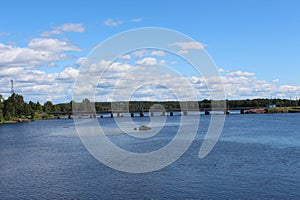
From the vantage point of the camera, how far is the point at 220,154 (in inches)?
2530

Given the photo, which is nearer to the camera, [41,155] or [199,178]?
[199,178]

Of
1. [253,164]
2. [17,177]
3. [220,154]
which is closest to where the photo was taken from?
[17,177]

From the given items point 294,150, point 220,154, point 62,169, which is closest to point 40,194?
point 62,169

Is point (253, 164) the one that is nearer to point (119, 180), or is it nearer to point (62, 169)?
point (119, 180)

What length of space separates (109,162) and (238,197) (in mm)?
27131

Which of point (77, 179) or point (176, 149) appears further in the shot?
point (176, 149)

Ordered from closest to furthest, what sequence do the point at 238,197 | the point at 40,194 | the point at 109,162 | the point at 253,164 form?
the point at 238,197 < the point at 40,194 < the point at 253,164 < the point at 109,162

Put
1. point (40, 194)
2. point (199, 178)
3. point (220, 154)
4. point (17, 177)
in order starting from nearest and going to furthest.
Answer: point (40, 194) < point (199, 178) < point (17, 177) < point (220, 154)

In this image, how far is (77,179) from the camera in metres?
46.3

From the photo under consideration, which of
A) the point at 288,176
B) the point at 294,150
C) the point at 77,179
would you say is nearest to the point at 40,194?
the point at 77,179

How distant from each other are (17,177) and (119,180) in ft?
50.3

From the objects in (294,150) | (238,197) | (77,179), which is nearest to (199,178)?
(238,197)

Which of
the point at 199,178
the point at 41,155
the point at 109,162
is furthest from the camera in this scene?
the point at 41,155

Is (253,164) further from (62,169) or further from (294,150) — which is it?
(62,169)
